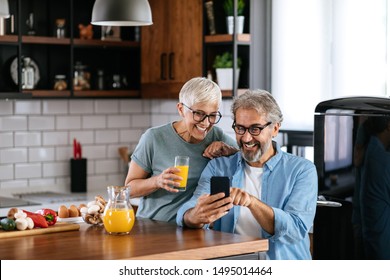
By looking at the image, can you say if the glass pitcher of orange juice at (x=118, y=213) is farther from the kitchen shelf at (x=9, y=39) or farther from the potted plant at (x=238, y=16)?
the kitchen shelf at (x=9, y=39)

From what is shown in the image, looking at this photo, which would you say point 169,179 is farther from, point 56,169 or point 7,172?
point 56,169

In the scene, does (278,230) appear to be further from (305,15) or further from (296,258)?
(305,15)

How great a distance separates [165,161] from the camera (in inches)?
142

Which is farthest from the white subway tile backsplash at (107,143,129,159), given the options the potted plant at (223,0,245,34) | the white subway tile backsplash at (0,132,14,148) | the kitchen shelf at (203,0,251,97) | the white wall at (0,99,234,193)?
the potted plant at (223,0,245,34)

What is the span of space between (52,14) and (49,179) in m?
1.22

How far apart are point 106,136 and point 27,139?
2.18ft

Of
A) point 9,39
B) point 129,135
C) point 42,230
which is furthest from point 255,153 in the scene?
point 129,135

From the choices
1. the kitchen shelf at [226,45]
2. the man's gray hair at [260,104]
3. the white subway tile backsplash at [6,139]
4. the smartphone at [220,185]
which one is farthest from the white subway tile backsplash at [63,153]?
the smartphone at [220,185]

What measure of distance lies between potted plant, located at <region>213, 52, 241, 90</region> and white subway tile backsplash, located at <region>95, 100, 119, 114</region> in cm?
126

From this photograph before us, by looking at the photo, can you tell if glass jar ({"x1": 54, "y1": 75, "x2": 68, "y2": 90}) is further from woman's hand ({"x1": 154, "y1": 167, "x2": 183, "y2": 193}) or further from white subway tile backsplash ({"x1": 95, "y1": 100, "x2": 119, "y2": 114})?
woman's hand ({"x1": 154, "y1": 167, "x2": 183, "y2": 193})

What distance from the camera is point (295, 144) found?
197 inches

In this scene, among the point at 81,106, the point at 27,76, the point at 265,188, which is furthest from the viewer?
the point at 81,106

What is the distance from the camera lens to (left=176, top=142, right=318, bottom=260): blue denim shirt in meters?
3.20
